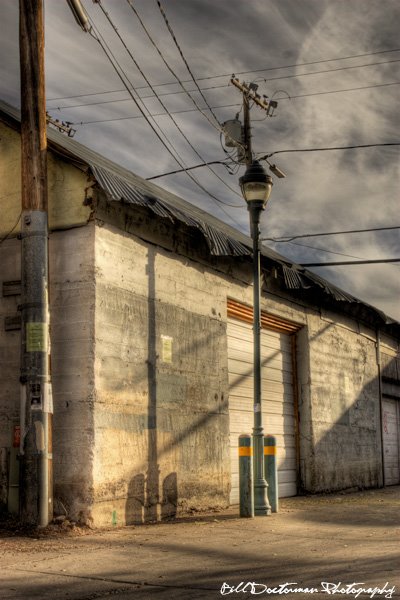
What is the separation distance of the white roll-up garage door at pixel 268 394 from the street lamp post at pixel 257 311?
259cm

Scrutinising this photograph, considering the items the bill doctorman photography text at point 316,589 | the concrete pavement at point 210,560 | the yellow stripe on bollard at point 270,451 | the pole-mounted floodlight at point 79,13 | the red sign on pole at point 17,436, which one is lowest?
the concrete pavement at point 210,560

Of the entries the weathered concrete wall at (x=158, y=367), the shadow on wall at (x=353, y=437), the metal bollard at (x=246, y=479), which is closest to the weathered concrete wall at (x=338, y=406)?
the shadow on wall at (x=353, y=437)

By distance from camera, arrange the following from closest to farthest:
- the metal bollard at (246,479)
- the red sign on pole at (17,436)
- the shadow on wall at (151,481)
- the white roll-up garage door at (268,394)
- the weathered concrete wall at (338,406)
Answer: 1. the red sign on pole at (17,436)
2. the shadow on wall at (151,481)
3. the metal bollard at (246,479)
4. the white roll-up garage door at (268,394)
5. the weathered concrete wall at (338,406)

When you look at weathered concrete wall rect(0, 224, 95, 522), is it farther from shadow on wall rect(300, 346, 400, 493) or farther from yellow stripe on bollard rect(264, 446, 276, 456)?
shadow on wall rect(300, 346, 400, 493)

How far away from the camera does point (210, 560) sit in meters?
7.37

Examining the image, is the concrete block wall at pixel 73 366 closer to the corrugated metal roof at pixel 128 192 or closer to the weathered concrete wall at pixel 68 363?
the weathered concrete wall at pixel 68 363

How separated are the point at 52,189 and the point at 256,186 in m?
3.15

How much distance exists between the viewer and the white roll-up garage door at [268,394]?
47.7 feet

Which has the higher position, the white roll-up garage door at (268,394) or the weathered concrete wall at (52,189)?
the weathered concrete wall at (52,189)

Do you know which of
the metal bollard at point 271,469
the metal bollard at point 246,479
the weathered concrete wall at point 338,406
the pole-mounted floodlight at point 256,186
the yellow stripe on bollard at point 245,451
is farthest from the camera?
the weathered concrete wall at point 338,406

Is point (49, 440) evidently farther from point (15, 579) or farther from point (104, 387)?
point (15, 579)

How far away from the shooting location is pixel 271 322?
16.6 m

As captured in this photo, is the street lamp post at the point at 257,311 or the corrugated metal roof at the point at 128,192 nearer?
the corrugated metal roof at the point at 128,192

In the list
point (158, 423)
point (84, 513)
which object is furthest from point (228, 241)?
point (84, 513)
